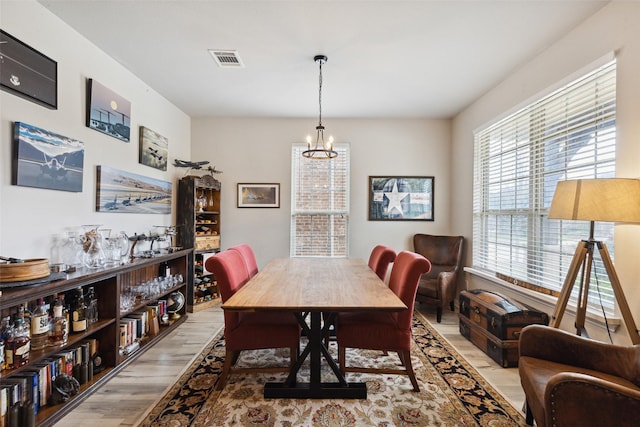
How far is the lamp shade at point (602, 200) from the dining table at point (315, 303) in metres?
1.16

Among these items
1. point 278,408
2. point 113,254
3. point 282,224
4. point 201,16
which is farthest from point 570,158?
point 113,254

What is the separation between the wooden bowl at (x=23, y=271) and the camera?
5.49 ft

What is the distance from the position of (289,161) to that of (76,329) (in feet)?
10.5

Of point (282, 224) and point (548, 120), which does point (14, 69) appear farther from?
point (548, 120)

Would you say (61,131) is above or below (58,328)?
above

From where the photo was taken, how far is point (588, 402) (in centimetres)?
120

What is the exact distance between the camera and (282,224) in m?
4.62

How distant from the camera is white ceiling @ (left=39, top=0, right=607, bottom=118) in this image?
2170mm

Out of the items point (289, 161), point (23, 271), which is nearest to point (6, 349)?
point (23, 271)

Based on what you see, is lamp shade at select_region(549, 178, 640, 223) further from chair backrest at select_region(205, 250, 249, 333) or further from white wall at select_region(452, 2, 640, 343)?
chair backrest at select_region(205, 250, 249, 333)

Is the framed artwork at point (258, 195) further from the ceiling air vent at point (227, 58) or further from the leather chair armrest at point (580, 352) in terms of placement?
the leather chair armrest at point (580, 352)

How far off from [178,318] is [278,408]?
6.68 ft

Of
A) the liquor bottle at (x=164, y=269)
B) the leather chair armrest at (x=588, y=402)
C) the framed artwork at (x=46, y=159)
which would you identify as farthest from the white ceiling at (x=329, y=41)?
the leather chair armrest at (x=588, y=402)

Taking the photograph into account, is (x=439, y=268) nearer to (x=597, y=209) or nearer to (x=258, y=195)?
(x=597, y=209)
